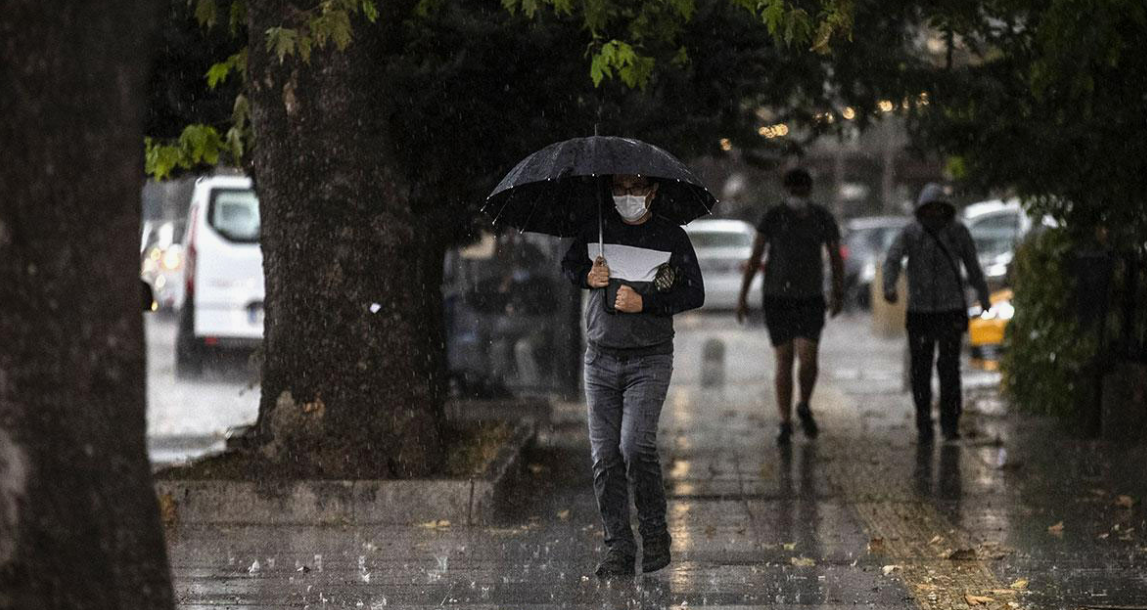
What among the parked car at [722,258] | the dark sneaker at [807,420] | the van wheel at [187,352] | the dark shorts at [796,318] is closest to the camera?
the dark shorts at [796,318]

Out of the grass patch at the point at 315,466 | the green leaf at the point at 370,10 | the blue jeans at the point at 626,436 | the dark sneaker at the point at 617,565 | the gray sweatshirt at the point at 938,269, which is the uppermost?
the green leaf at the point at 370,10

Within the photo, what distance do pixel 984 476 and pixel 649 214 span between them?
13.0 ft

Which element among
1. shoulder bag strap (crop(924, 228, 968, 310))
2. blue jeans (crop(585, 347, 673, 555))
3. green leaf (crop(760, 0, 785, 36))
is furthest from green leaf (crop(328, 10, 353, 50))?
shoulder bag strap (crop(924, 228, 968, 310))

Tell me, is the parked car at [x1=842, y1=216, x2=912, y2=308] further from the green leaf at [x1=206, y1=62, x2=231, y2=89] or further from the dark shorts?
the green leaf at [x1=206, y1=62, x2=231, y2=89]

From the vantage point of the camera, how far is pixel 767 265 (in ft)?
40.8

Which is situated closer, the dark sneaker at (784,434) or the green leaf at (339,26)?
the green leaf at (339,26)

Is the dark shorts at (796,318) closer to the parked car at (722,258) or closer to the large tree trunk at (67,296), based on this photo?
the large tree trunk at (67,296)

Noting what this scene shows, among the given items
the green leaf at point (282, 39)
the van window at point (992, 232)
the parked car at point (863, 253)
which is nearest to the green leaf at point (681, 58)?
the green leaf at point (282, 39)

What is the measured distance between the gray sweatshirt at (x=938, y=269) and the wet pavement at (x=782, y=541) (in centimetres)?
97

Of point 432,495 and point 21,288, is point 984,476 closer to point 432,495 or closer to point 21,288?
point 432,495

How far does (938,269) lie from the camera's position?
1213 cm

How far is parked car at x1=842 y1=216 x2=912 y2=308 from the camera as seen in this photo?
33656 millimetres

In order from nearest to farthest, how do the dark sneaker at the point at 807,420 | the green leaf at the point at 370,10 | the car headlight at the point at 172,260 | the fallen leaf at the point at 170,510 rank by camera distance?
1. the green leaf at the point at 370,10
2. the fallen leaf at the point at 170,510
3. the dark sneaker at the point at 807,420
4. the car headlight at the point at 172,260

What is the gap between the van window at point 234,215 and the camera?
18.7 metres
